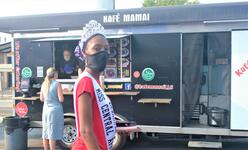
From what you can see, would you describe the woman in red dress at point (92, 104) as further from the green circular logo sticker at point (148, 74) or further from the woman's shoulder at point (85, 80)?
the green circular logo sticker at point (148, 74)

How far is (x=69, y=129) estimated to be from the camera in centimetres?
726

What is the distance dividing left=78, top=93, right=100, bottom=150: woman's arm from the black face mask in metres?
0.27

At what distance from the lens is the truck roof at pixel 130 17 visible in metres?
6.30

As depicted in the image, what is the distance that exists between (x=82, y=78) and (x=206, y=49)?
5.39 meters

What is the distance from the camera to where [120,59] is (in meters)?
7.19

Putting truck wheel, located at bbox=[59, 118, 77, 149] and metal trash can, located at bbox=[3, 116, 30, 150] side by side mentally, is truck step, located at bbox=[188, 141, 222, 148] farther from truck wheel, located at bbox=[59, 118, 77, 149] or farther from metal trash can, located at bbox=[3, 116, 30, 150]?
metal trash can, located at bbox=[3, 116, 30, 150]

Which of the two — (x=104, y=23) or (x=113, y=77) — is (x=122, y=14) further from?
(x=113, y=77)

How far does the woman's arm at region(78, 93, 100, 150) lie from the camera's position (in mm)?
2350

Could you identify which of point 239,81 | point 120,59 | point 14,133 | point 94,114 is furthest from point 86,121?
point 14,133

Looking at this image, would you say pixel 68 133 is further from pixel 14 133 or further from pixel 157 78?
pixel 157 78

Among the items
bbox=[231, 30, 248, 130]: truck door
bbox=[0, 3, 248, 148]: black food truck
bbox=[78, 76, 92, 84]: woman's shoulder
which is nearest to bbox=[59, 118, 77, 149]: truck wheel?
bbox=[0, 3, 248, 148]: black food truck

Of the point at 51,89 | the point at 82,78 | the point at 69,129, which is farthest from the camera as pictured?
the point at 69,129

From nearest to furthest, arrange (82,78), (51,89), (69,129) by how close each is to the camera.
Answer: (82,78) < (51,89) < (69,129)

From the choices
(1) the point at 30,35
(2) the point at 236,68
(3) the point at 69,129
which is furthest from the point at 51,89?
(2) the point at 236,68
